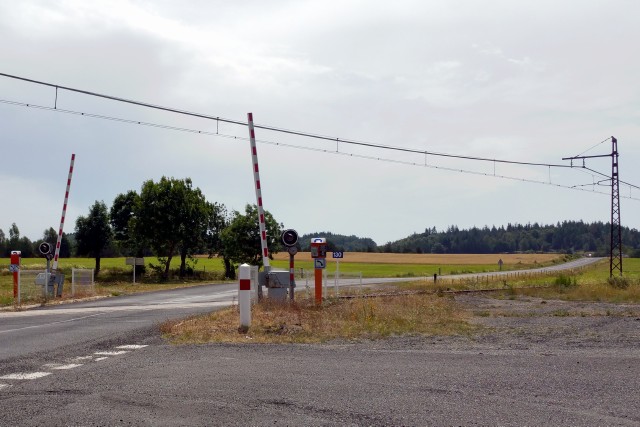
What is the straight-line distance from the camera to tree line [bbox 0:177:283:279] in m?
58.0

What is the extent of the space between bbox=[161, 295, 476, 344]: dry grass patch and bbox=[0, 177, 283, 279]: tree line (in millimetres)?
40965

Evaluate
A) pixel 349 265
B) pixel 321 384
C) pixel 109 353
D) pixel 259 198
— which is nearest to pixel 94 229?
pixel 349 265

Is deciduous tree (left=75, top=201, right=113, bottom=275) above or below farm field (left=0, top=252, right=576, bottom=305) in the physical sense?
above

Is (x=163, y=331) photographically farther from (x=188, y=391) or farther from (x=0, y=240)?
(x=0, y=240)

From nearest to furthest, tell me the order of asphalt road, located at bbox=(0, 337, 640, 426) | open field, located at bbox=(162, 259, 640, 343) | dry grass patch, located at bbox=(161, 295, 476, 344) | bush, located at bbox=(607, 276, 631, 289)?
asphalt road, located at bbox=(0, 337, 640, 426) < dry grass patch, located at bbox=(161, 295, 476, 344) < open field, located at bbox=(162, 259, 640, 343) < bush, located at bbox=(607, 276, 631, 289)

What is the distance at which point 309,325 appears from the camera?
567 inches

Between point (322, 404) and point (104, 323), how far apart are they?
1187cm

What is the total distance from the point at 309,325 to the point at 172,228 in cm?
4487

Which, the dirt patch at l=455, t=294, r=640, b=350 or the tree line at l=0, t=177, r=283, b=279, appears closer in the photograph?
the dirt patch at l=455, t=294, r=640, b=350

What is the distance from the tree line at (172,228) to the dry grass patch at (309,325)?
41.0m

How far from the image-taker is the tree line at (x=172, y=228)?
58.0 metres

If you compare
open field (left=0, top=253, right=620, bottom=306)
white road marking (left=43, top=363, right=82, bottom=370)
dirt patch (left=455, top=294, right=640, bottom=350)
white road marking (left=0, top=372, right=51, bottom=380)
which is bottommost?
open field (left=0, top=253, right=620, bottom=306)

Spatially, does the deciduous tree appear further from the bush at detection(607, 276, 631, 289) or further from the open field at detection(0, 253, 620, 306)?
the bush at detection(607, 276, 631, 289)

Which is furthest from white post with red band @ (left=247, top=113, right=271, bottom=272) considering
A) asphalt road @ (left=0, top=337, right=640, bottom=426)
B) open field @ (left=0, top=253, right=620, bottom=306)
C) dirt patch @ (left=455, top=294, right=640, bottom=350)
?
open field @ (left=0, top=253, right=620, bottom=306)
